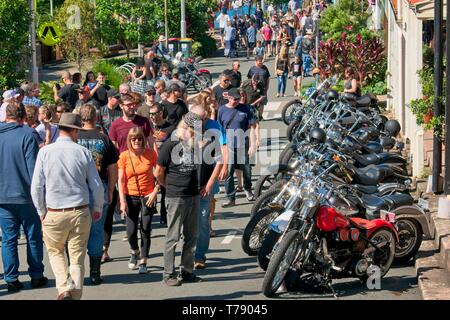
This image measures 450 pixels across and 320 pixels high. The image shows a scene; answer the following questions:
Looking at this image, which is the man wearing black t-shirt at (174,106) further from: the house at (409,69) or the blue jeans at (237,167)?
the house at (409,69)

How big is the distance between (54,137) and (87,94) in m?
4.14

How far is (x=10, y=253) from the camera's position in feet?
38.2

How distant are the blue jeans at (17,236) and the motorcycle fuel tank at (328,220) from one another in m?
3.05

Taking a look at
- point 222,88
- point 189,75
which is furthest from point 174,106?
point 189,75

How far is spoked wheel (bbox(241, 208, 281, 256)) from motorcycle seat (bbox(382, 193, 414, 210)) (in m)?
1.27

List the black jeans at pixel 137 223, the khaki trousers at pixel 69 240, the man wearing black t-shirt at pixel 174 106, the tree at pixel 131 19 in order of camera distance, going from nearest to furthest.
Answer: the khaki trousers at pixel 69 240 → the black jeans at pixel 137 223 → the man wearing black t-shirt at pixel 174 106 → the tree at pixel 131 19

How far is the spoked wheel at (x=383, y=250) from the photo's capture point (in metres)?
11.6

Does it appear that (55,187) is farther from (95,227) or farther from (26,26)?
(26,26)

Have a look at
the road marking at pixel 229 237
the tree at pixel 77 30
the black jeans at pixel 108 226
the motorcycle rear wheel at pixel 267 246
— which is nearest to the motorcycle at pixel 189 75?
the tree at pixel 77 30

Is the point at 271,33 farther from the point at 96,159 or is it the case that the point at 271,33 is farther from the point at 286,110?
the point at 96,159

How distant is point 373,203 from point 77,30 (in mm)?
22785

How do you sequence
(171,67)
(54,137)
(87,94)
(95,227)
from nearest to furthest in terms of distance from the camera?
(95,227), (54,137), (87,94), (171,67)

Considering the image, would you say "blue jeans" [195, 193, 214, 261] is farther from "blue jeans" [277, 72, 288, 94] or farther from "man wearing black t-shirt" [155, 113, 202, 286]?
"blue jeans" [277, 72, 288, 94]

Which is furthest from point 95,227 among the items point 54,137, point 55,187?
point 54,137
